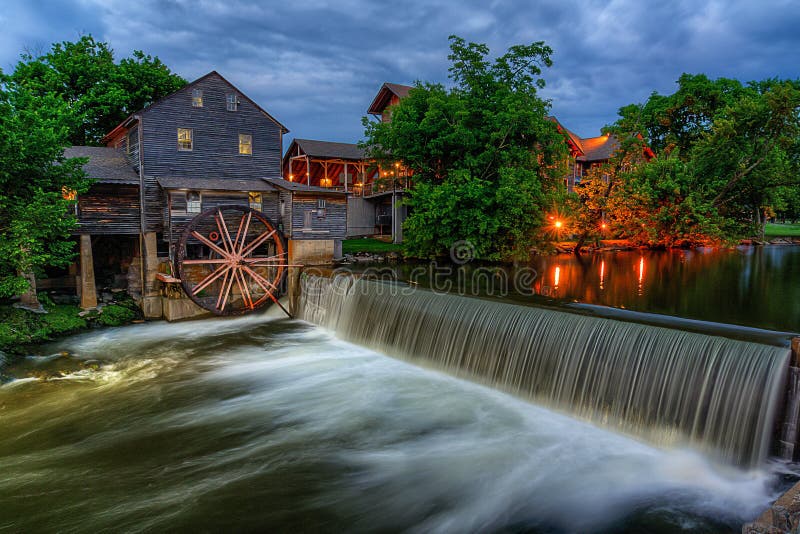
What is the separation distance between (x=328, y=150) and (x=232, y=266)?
18799 mm

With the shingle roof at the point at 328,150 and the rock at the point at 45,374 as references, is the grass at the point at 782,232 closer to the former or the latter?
the shingle roof at the point at 328,150

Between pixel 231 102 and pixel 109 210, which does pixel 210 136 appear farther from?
pixel 109 210

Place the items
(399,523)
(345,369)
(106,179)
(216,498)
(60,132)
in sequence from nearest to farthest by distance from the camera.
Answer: (399,523) → (216,498) → (345,369) → (60,132) → (106,179)

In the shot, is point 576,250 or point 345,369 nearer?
point 345,369

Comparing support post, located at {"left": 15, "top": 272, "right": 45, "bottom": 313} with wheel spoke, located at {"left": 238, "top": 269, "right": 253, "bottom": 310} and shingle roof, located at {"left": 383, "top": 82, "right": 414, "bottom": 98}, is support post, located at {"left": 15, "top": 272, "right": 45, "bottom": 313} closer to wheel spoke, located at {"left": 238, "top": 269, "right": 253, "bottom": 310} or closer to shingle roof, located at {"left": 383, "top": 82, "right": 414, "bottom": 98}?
wheel spoke, located at {"left": 238, "top": 269, "right": 253, "bottom": 310}

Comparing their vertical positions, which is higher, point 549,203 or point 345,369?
point 549,203

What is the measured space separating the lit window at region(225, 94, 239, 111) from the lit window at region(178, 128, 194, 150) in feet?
6.32

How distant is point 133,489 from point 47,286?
15.6 meters

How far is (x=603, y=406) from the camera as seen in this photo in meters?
8.72

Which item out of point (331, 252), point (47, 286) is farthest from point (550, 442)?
point (47, 286)

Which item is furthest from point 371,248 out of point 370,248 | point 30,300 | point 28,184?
point 28,184

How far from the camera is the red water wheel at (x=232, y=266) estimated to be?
18.5 meters

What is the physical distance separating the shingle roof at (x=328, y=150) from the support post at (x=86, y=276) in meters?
18.7

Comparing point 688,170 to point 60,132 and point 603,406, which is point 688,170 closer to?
point 603,406
